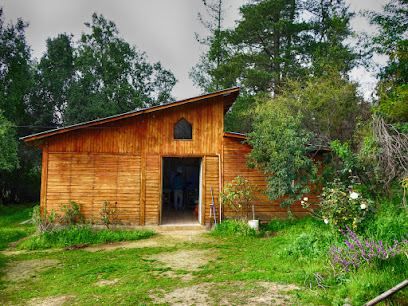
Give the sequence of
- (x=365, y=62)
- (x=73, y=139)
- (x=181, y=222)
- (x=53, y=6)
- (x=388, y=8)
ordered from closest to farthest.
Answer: (x=73, y=139), (x=181, y=222), (x=388, y=8), (x=365, y=62), (x=53, y=6)

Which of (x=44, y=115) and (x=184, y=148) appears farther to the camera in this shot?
(x=44, y=115)

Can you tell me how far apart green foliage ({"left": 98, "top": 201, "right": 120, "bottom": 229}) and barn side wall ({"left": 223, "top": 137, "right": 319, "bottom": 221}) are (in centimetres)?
406

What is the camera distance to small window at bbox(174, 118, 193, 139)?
1106cm

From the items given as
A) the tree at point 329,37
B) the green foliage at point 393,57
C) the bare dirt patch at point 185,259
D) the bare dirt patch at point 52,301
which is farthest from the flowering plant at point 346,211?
the tree at point 329,37

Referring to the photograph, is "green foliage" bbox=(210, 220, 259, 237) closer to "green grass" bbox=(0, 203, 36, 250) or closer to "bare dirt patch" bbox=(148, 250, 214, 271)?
"bare dirt patch" bbox=(148, 250, 214, 271)

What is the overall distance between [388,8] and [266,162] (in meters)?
11.5

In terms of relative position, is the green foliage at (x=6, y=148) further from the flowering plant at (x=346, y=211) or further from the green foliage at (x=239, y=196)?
the flowering plant at (x=346, y=211)

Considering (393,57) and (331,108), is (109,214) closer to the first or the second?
(331,108)

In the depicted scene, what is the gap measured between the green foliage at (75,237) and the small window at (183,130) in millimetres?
3729

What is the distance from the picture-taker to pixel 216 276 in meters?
5.73

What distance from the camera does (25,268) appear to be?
6836mm

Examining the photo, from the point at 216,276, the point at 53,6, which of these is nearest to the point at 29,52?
the point at 53,6

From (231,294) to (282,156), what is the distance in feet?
17.8

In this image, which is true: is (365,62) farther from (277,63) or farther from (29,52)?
(29,52)
